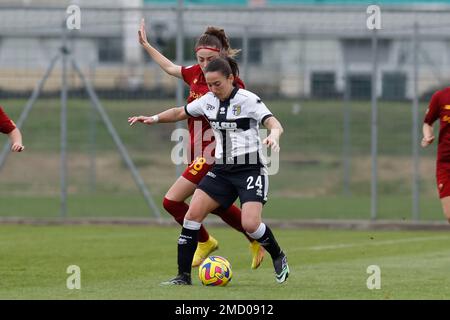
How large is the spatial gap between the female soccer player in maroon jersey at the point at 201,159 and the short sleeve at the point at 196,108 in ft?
1.59

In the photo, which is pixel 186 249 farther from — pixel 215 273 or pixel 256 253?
pixel 256 253

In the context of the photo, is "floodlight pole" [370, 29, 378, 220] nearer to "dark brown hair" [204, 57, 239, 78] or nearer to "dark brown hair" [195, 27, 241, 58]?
"dark brown hair" [195, 27, 241, 58]

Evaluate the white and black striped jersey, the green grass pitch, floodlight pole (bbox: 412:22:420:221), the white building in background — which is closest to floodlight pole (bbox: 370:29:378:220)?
floodlight pole (bbox: 412:22:420:221)

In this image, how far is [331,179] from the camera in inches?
894

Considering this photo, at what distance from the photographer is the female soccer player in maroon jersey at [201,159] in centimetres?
1134

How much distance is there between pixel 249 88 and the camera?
2114 cm

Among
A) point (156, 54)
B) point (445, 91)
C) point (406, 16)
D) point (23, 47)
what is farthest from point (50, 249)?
point (406, 16)

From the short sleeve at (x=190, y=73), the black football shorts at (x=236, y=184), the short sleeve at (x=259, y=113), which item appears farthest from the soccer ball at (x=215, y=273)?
the short sleeve at (x=190, y=73)

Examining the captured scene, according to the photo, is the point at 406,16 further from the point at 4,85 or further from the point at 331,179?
the point at 4,85

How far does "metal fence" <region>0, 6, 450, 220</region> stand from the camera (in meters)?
19.5

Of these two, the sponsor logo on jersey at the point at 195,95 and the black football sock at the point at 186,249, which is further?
the sponsor logo on jersey at the point at 195,95

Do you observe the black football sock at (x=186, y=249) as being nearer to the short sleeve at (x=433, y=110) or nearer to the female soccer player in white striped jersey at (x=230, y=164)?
the female soccer player in white striped jersey at (x=230, y=164)

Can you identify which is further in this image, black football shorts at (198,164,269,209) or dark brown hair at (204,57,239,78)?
black football shorts at (198,164,269,209)

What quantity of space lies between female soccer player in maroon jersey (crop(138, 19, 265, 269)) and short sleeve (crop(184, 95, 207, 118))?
0.49m
